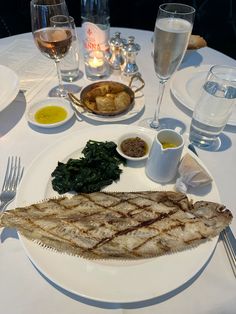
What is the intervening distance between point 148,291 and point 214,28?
355cm

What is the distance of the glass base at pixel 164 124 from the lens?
53.9 inches

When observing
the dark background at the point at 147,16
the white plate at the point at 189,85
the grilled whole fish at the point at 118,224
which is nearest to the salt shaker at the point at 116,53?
the white plate at the point at 189,85

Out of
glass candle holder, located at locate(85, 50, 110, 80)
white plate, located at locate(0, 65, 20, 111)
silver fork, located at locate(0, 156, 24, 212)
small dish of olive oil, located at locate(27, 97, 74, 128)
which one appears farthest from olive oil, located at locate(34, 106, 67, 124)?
glass candle holder, located at locate(85, 50, 110, 80)

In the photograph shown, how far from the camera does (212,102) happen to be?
1227 mm

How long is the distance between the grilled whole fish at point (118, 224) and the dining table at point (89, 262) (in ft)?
0.15

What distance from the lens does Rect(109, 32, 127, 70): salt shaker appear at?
1.71 metres

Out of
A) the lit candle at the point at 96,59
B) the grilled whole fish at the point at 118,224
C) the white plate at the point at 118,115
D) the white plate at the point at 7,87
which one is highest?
the lit candle at the point at 96,59

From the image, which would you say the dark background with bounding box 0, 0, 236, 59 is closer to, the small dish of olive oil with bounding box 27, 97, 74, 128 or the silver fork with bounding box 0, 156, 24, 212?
the small dish of olive oil with bounding box 27, 97, 74, 128

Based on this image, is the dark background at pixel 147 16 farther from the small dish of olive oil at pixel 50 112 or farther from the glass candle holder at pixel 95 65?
the small dish of olive oil at pixel 50 112

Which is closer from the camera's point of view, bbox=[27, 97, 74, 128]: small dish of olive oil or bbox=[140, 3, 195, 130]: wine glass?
bbox=[140, 3, 195, 130]: wine glass

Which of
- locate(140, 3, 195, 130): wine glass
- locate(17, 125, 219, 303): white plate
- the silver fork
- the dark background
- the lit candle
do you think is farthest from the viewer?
the dark background

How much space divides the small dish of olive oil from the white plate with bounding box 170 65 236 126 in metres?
0.60

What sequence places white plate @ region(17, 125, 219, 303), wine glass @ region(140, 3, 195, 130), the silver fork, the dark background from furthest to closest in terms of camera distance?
the dark background < wine glass @ region(140, 3, 195, 130) < the silver fork < white plate @ region(17, 125, 219, 303)

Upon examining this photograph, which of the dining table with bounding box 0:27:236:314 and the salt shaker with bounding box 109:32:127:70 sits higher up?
the salt shaker with bounding box 109:32:127:70
